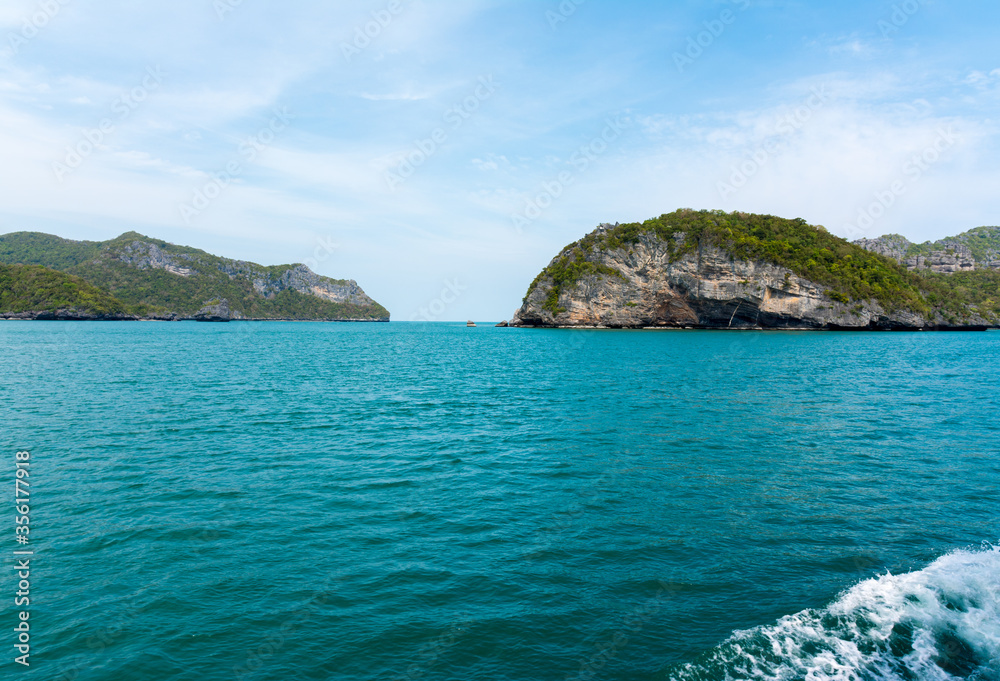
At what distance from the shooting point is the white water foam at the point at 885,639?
7422mm

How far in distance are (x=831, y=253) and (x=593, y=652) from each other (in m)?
153

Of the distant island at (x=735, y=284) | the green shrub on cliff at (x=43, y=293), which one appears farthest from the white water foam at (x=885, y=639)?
the green shrub on cliff at (x=43, y=293)

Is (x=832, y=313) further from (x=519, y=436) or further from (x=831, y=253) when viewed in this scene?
(x=519, y=436)

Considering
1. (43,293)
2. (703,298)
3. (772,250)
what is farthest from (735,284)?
(43,293)

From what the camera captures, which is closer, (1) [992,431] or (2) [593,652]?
(2) [593,652]

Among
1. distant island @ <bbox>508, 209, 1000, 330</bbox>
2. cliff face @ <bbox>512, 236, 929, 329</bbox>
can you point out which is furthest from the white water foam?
distant island @ <bbox>508, 209, 1000, 330</bbox>

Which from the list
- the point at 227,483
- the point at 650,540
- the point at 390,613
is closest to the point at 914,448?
the point at 650,540

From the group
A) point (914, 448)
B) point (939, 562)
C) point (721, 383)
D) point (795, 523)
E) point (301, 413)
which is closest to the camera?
point (939, 562)

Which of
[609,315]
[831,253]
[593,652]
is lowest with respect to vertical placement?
[593,652]

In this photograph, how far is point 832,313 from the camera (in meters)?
118

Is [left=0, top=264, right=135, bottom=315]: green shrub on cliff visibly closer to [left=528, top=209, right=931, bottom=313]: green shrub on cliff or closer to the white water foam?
[left=528, top=209, right=931, bottom=313]: green shrub on cliff

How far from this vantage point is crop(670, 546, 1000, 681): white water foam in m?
7.42

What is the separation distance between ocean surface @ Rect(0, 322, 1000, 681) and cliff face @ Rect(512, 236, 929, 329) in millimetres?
100064

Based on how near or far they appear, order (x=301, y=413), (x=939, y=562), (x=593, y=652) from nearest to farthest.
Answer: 1. (x=593, y=652)
2. (x=939, y=562)
3. (x=301, y=413)
